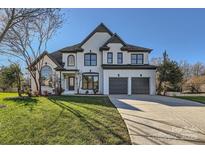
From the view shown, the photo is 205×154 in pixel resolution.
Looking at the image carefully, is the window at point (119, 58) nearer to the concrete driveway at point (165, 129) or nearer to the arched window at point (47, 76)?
the arched window at point (47, 76)

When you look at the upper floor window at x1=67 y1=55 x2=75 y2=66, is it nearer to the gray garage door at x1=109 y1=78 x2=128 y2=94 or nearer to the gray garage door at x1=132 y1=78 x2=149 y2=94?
the gray garage door at x1=109 y1=78 x2=128 y2=94

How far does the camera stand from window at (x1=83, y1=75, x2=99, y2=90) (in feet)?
77.0

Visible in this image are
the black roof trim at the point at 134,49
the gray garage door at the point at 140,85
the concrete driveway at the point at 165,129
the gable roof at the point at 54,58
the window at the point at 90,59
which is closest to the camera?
the concrete driveway at the point at 165,129

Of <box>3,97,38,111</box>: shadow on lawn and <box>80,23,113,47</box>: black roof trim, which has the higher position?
<box>80,23,113,47</box>: black roof trim

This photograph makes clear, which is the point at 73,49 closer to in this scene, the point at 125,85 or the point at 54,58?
the point at 54,58

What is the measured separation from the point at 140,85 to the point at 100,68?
487 cm

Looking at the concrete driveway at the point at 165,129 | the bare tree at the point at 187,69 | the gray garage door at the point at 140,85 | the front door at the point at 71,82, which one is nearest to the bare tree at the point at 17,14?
the concrete driveway at the point at 165,129

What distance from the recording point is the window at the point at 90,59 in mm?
23794

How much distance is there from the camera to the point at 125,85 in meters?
22.3

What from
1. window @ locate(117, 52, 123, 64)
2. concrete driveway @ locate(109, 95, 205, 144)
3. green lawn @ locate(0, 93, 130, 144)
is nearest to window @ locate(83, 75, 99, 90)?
window @ locate(117, 52, 123, 64)

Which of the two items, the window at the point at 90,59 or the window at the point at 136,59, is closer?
the window at the point at 136,59

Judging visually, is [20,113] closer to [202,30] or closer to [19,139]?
[19,139]

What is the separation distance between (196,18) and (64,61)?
15.0 metres
